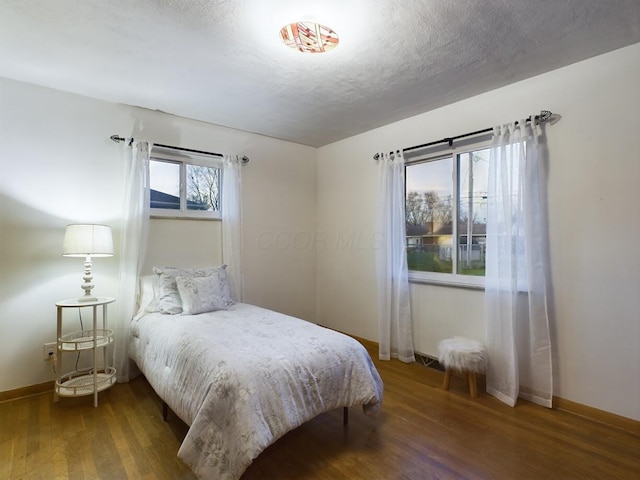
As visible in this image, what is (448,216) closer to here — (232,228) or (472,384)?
(472,384)

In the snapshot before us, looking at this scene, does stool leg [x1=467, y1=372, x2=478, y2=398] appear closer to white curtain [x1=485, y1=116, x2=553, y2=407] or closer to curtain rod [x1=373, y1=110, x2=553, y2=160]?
white curtain [x1=485, y1=116, x2=553, y2=407]

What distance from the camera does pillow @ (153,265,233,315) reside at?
8.79 feet

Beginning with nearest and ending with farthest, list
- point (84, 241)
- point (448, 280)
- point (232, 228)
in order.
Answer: point (84, 241) → point (448, 280) → point (232, 228)

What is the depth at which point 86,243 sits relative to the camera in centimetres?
236

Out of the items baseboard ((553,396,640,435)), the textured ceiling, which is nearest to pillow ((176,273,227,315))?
the textured ceiling

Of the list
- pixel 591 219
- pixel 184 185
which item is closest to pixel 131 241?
pixel 184 185

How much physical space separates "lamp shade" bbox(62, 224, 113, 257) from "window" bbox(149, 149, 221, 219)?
699 millimetres

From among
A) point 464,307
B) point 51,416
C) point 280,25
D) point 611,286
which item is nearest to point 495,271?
point 464,307

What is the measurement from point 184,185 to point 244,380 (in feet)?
7.88

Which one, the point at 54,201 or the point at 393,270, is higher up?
the point at 54,201

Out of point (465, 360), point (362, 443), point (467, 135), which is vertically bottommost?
point (362, 443)

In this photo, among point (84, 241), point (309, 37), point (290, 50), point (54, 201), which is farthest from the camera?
point (54, 201)

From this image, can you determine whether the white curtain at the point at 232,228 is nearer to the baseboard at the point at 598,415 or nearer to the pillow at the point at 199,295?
the pillow at the point at 199,295

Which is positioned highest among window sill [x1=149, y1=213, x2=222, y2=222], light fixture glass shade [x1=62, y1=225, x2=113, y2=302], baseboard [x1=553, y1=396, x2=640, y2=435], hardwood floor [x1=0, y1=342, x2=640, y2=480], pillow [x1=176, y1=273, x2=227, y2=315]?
window sill [x1=149, y1=213, x2=222, y2=222]
